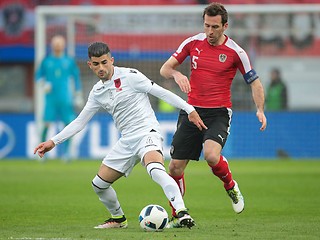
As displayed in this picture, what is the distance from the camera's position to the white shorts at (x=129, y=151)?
9156 millimetres

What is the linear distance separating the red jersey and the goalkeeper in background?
9.36 metres

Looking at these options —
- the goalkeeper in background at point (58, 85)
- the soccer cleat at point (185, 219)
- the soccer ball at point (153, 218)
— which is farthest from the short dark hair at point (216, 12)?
the goalkeeper in background at point (58, 85)

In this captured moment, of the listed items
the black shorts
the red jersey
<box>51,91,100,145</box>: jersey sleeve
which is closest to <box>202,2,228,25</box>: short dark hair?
the red jersey

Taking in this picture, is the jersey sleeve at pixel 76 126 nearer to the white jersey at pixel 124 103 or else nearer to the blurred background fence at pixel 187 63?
the white jersey at pixel 124 103

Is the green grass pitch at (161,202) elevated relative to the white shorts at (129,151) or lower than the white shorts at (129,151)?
lower

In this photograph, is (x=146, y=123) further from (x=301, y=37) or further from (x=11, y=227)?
(x=301, y=37)

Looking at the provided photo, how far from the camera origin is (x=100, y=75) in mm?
9273

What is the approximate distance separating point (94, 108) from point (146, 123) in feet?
1.95

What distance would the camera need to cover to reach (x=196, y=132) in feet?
33.8

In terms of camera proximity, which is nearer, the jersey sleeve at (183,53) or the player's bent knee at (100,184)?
the player's bent knee at (100,184)

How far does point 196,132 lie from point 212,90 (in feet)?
1.71

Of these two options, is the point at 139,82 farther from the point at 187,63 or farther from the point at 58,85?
the point at 187,63

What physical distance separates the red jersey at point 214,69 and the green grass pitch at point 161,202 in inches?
54.5

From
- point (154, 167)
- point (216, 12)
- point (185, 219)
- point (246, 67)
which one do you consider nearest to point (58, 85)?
point (246, 67)
